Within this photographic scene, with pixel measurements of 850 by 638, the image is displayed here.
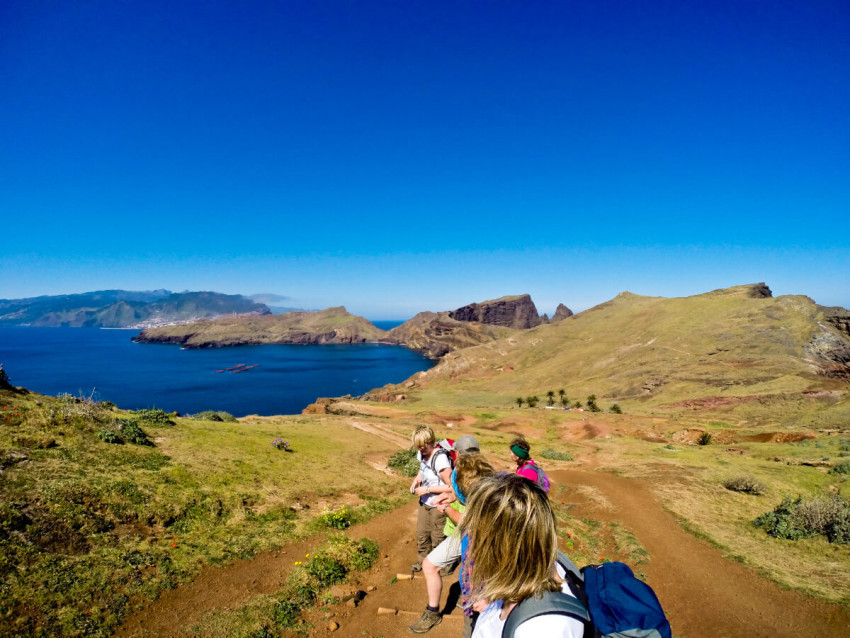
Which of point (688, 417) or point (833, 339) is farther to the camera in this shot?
point (833, 339)

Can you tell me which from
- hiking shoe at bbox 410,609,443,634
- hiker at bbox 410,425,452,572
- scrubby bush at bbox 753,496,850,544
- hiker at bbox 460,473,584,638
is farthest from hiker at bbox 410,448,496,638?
scrubby bush at bbox 753,496,850,544

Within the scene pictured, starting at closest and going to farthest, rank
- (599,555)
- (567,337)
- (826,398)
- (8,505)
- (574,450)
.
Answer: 1. (8,505)
2. (599,555)
3. (574,450)
4. (826,398)
5. (567,337)

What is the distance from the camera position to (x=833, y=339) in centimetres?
5584

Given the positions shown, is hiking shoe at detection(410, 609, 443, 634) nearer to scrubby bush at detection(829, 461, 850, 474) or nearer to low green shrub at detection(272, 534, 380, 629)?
low green shrub at detection(272, 534, 380, 629)

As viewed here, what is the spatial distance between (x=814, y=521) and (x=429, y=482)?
12295 mm

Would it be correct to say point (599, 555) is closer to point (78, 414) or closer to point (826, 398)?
point (78, 414)

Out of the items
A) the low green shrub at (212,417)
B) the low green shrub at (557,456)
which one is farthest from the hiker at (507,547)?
the low green shrub at (557,456)

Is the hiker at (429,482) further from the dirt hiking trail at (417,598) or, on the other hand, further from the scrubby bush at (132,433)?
the scrubby bush at (132,433)

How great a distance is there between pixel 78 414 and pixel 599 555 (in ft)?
49.2

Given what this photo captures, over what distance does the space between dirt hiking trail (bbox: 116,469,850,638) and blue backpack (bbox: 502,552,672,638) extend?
5.10 metres

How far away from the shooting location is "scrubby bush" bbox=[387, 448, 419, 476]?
16172mm

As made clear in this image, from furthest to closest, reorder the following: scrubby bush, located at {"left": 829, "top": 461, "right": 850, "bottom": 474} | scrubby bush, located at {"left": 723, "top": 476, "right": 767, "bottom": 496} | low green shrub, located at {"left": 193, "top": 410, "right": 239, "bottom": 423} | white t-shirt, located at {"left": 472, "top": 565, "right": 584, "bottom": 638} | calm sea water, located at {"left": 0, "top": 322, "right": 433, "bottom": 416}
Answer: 1. calm sea water, located at {"left": 0, "top": 322, "right": 433, "bottom": 416}
2. low green shrub, located at {"left": 193, "top": 410, "right": 239, "bottom": 423}
3. scrubby bush, located at {"left": 829, "top": 461, "right": 850, "bottom": 474}
4. scrubby bush, located at {"left": 723, "top": 476, "right": 767, "bottom": 496}
5. white t-shirt, located at {"left": 472, "top": 565, "right": 584, "bottom": 638}

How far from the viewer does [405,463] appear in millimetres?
17016

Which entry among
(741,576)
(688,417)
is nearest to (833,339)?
(688,417)
